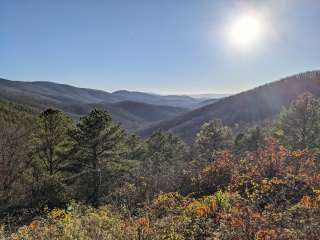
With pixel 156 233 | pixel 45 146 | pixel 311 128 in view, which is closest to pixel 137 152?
pixel 45 146

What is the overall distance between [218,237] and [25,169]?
27.3 metres

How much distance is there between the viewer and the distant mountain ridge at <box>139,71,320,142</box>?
150 metres

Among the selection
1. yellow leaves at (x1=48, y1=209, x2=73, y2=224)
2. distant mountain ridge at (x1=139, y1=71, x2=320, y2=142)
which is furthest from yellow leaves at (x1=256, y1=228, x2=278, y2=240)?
distant mountain ridge at (x1=139, y1=71, x2=320, y2=142)

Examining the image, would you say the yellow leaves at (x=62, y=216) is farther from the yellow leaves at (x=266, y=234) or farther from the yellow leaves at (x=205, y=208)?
the yellow leaves at (x=266, y=234)

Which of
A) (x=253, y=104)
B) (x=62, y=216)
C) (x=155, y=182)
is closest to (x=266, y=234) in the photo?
(x=62, y=216)

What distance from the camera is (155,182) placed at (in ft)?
58.2

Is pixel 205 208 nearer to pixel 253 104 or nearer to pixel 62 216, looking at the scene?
pixel 62 216

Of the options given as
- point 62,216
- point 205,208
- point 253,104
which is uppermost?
point 253,104

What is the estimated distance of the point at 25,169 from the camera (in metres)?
31.0

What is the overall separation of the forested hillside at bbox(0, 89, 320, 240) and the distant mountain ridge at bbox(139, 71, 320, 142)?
105 meters

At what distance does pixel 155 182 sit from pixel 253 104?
153247mm

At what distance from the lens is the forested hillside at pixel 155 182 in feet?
26.8

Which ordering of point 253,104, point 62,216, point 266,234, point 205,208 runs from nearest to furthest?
point 266,234 → point 205,208 → point 62,216 → point 253,104

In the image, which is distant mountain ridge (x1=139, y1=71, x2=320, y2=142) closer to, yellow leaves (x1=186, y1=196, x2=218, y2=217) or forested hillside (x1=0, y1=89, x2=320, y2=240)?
forested hillside (x1=0, y1=89, x2=320, y2=240)
